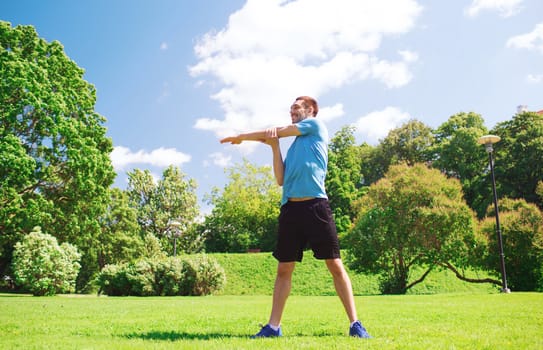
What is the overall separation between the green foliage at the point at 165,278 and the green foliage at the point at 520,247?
11566 mm

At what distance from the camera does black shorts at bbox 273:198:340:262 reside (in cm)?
410

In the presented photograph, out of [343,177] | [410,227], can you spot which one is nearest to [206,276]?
[410,227]

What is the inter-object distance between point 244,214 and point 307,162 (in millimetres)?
41042

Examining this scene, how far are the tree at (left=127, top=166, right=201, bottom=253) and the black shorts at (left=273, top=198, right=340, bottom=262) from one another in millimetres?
44534

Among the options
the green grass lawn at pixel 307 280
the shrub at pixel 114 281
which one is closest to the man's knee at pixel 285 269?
the shrub at pixel 114 281

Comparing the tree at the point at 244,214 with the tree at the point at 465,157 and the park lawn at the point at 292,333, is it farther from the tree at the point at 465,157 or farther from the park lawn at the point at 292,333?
the park lawn at the point at 292,333

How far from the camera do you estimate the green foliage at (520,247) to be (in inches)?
659

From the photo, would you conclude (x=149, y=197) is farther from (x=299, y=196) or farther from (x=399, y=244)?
(x=299, y=196)

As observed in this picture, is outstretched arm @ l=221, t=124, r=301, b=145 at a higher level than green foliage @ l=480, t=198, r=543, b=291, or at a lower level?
higher

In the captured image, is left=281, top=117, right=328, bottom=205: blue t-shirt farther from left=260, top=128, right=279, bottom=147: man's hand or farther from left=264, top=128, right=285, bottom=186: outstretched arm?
left=260, top=128, right=279, bottom=147: man's hand

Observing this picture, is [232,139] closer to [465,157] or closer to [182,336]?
[182,336]

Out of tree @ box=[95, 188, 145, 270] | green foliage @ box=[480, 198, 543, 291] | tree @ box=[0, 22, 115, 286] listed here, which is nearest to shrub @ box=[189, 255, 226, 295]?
tree @ box=[0, 22, 115, 286]

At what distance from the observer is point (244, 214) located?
1773 inches

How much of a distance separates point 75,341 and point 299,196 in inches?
91.2
